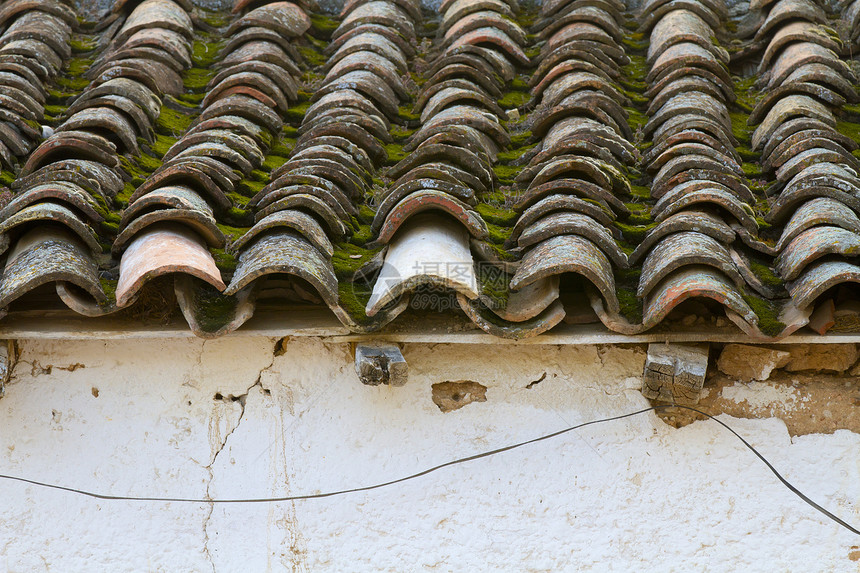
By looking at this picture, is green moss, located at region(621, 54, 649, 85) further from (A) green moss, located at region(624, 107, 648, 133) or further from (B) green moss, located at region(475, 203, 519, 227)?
(B) green moss, located at region(475, 203, 519, 227)

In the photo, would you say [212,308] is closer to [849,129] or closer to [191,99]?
[191,99]

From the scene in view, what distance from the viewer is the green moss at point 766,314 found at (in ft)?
9.57

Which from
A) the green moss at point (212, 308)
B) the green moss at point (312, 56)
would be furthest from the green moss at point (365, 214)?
the green moss at point (312, 56)

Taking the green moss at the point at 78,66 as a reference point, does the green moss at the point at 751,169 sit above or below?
below

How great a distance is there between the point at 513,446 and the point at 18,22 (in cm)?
377

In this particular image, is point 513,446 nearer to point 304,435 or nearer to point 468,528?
point 468,528

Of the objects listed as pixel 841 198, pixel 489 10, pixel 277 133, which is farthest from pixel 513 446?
pixel 489 10

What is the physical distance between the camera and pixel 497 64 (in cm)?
449

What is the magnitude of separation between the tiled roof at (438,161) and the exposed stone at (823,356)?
23 cm

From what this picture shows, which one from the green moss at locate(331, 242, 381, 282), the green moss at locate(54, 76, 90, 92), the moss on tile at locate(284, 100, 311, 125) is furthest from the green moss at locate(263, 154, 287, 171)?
the green moss at locate(54, 76, 90, 92)

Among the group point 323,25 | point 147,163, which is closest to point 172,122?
point 147,163

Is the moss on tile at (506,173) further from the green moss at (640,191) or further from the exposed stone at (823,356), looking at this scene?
the exposed stone at (823,356)

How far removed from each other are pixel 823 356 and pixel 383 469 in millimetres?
1645

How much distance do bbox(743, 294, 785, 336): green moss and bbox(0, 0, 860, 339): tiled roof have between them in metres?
0.01
